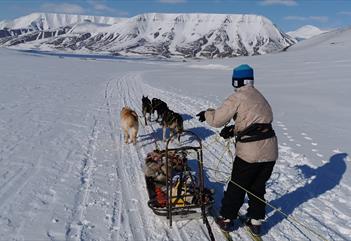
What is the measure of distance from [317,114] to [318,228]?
9.99 meters

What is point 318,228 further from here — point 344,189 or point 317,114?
point 317,114

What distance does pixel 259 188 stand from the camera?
15.5 ft

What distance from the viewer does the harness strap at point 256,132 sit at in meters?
4.48

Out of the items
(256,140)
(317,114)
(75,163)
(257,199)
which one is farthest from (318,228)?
(317,114)

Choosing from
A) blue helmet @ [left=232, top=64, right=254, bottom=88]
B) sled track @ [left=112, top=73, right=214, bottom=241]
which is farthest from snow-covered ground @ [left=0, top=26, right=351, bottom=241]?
blue helmet @ [left=232, top=64, right=254, bottom=88]

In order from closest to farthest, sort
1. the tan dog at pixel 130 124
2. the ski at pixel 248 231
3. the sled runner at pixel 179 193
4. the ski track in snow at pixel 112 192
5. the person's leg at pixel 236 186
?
the person's leg at pixel 236 186
the ski at pixel 248 231
the ski track in snow at pixel 112 192
the sled runner at pixel 179 193
the tan dog at pixel 130 124

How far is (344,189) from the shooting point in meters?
6.66

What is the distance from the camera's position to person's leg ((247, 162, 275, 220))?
15.2 feet

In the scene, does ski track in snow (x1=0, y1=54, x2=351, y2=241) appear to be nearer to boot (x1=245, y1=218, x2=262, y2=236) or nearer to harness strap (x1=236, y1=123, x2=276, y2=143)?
boot (x1=245, y1=218, x2=262, y2=236)

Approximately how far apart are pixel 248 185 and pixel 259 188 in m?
0.14

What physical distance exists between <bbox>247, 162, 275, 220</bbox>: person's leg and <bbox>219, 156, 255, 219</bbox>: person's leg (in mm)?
83

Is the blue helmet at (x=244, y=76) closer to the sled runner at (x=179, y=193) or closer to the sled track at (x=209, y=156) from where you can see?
the sled runner at (x=179, y=193)

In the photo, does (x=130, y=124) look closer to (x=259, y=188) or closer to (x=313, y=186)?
(x=313, y=186)

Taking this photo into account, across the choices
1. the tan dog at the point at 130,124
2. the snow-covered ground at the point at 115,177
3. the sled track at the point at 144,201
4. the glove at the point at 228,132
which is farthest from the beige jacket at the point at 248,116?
the tan dog at the point at 130,124
